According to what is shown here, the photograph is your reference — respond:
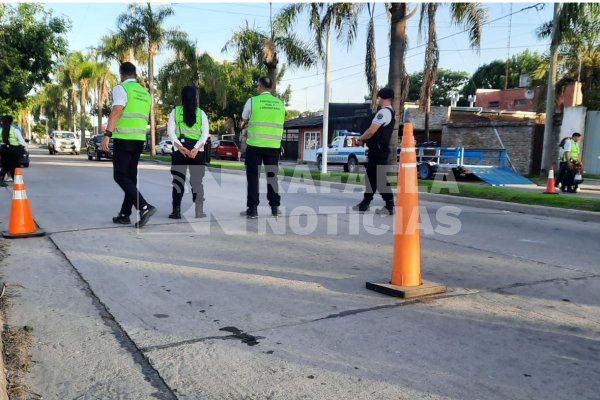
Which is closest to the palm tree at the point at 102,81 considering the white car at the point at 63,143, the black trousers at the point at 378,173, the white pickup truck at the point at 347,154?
the white car at the point at 63,143

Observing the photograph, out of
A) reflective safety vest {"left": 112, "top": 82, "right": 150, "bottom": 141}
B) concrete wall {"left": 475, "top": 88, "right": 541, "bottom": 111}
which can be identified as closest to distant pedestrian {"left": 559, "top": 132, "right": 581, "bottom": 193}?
reflective safety vest {"left": 112, "top": 82, "right": 150, "bottom": 141}

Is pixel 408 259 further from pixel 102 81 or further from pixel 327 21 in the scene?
pixel 102 81

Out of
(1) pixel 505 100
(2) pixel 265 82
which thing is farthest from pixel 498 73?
(2) pixel 265 82

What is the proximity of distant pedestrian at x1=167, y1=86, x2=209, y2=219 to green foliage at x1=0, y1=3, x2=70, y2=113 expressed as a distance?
56.1ft

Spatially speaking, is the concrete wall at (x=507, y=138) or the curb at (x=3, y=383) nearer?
the curb at (x=3, y=383)

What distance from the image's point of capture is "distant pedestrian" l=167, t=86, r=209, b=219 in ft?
23.8

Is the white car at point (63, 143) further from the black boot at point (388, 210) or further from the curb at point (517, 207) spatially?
the black boot at point (388, 210)

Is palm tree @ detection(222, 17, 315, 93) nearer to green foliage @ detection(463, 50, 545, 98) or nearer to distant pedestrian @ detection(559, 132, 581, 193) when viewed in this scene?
distant pedestrian @ detection(559, 132, 581, 193)

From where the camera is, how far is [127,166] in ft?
21.8

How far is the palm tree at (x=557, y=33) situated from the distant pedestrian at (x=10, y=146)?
46.6ft

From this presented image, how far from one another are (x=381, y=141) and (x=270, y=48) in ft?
48.5

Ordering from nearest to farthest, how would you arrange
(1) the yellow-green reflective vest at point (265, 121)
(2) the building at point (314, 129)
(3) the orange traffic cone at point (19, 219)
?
(3) the orange traffic cone at point (19, 219) < (1) the yellow-green reflective vest at point (265, 121) < (2) the building at point (314, 129)

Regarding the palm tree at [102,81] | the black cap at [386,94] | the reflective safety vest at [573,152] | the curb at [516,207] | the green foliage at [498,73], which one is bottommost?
the curb at [516,207]

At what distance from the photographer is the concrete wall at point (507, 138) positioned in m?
20.8
